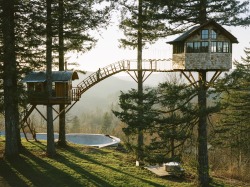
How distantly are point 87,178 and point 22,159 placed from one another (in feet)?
14.9

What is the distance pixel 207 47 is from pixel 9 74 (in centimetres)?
1059

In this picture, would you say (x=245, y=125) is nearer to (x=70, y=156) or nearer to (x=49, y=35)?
(x=70, y=156)

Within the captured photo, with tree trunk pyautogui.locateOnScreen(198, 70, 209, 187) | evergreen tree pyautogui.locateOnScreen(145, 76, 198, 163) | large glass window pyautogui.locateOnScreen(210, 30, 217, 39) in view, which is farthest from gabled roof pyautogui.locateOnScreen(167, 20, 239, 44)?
evergreen tree pyautogui.locateOnScreen(145, 76, 198, 163)

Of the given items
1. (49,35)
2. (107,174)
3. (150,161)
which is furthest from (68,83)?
(150,161)

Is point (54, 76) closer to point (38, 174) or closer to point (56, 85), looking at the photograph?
point (56, 85)

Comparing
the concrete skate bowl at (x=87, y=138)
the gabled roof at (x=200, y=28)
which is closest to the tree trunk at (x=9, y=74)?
the gabled roof at (x=200, y=28)

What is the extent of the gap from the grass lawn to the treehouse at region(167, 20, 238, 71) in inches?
257

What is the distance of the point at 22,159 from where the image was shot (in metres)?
17.5

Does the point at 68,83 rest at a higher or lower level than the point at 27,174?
higher

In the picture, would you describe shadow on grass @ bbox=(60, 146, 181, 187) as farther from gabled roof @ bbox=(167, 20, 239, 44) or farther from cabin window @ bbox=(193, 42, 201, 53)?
gabled roof @ bbox=(167, 20, 239, 44)

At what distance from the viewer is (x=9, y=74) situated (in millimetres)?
16141

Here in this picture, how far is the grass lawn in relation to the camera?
47.1ft

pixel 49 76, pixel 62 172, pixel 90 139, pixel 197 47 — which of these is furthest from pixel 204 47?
pixel 90 139

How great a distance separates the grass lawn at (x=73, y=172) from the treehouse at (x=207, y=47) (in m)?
6.54
